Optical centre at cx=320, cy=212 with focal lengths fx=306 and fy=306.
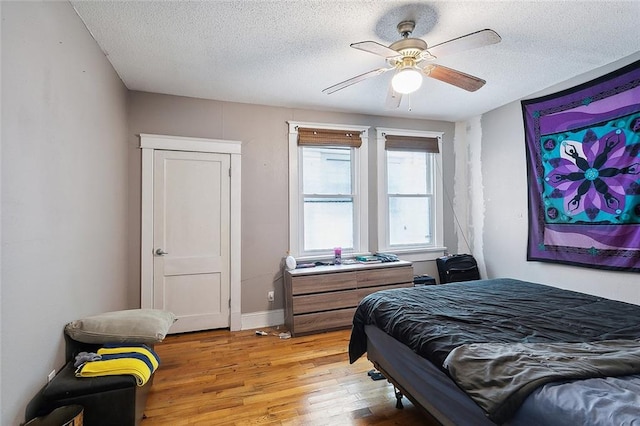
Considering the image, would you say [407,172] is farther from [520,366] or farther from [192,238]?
[520,366]

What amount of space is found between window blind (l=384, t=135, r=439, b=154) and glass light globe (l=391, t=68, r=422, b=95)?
2.11 m

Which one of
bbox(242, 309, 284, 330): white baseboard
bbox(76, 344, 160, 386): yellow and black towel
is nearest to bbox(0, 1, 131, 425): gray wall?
bbox(76, 344, 160, 386): yellow and black towel

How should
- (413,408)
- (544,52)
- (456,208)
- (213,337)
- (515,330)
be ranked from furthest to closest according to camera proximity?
1. (456,208)
2. (213,337)
3. (544,52)
4. (413,408)
5. (515,330)

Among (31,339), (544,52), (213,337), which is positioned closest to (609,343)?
(544,52)

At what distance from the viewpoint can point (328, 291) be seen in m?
3.48

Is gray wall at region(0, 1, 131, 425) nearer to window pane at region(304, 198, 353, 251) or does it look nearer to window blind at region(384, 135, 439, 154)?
window pane at region(304, 198, 353, 251)

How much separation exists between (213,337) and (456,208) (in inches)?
146

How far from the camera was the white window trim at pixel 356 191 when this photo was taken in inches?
150

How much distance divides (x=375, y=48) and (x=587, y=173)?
2.46 m

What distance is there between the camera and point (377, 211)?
13.8 ft

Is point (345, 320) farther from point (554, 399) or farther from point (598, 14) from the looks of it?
point (598, 14)

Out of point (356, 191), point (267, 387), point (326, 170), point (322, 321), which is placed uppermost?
point (326, 170)

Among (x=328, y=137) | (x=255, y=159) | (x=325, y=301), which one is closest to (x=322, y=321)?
(x=325, y=301)

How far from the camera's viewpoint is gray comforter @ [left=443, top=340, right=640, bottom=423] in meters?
Result: 1.09
